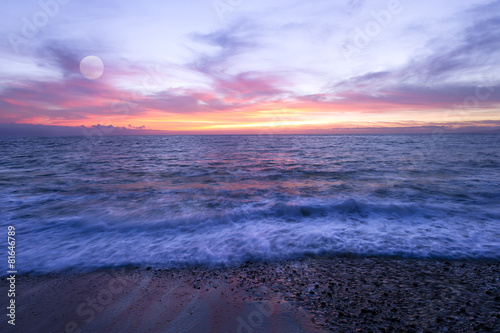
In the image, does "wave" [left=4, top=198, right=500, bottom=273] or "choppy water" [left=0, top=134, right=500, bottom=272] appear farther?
"choppy water" [left=0, top=134, right=500, bottom=272]

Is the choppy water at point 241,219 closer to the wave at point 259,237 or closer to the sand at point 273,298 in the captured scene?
the wave at point 259,237

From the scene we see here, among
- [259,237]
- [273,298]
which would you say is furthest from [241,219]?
[273,298]

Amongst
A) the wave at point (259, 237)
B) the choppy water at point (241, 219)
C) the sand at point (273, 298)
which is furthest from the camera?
the choppy water at point (241, 219)

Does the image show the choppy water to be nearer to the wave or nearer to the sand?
the wave

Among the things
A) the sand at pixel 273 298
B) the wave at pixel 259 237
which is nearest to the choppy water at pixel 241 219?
the wave at pixel 259 237

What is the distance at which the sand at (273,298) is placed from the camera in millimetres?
3344

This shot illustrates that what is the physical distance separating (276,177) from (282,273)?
11.6 metres

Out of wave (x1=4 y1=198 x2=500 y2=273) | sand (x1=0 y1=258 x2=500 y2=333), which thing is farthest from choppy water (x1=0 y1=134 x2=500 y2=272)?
sand (x1=0 y1=258 x2=500 y2=333)

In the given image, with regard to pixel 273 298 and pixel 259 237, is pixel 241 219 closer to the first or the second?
pixel 259 237

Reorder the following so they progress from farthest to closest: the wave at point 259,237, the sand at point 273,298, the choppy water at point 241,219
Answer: the choppy water at point 241,219 → the wave at point 259,237 → the sand at point 273,298

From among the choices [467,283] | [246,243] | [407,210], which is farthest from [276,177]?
[467,283]

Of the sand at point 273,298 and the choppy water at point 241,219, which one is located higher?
the sand at point 273,298

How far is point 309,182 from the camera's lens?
1460 centimetres

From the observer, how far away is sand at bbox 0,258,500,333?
334 cm
